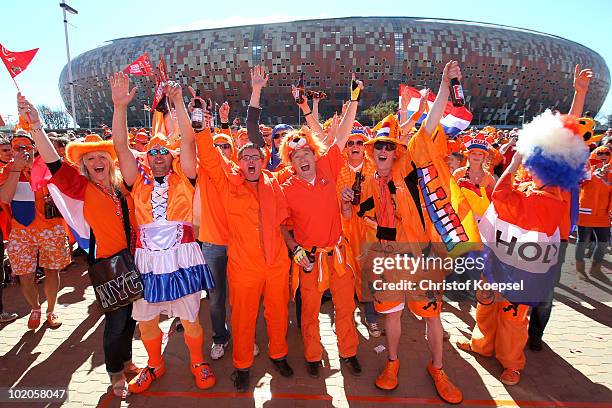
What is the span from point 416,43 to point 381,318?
198 feet

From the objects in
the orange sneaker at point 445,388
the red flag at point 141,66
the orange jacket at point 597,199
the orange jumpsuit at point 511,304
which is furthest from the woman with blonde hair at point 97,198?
the orange jacket at point 597,199

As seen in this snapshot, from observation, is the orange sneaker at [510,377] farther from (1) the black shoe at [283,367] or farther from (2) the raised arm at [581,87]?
(2) the raised arm at [581,87]

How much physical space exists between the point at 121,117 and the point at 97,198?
0.66m

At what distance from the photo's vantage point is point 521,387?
2887 mm

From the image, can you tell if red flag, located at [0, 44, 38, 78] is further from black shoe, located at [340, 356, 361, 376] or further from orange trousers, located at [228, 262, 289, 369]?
black shoe, located at [340, 356, 361, 376]

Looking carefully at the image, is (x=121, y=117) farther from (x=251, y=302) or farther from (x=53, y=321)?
(x=53, y=321)

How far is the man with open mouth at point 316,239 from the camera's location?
2869 millimetres

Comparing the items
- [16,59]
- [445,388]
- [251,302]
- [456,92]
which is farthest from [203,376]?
[16,59]

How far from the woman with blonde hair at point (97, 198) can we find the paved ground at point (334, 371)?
533 millimetres

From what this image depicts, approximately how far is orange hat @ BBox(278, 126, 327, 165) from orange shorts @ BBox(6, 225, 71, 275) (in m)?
2.89

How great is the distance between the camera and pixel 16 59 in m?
3.38

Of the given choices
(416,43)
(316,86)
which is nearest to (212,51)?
(316,86)

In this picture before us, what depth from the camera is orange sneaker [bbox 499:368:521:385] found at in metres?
2.92

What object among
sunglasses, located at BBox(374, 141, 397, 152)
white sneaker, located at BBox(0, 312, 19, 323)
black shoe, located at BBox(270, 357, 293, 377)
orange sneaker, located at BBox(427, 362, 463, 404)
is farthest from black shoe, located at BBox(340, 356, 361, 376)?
white sneaker, located at BBox(0, 312, 19, 323)
